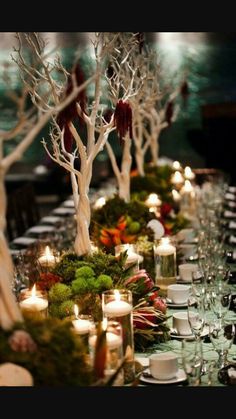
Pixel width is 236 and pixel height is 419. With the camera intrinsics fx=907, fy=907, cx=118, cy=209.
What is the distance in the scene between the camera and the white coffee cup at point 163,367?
351 cm

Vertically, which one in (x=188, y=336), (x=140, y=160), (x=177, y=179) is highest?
(x=140, y=160)

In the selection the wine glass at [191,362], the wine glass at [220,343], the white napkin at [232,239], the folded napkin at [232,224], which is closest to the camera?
the wine glass at [191,362]

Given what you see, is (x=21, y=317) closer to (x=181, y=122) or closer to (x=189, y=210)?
(x=189, y=210)

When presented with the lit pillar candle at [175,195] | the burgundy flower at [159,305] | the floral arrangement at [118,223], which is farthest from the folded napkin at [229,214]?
the burgundy flower at [159,305]

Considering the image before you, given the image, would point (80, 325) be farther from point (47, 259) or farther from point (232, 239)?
point (232, 239)

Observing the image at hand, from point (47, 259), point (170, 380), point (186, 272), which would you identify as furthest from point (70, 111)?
point (186, 272)

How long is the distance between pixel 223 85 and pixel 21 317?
1247 centimetres

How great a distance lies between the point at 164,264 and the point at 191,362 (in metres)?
1.97

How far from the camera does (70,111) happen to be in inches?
162

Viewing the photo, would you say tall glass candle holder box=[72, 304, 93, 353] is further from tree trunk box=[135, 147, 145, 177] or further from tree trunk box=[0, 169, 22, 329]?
tree trunk box=[135, 147, 145, 177]

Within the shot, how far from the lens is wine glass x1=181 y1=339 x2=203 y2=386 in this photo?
10.6ft

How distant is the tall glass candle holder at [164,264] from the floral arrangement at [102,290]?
0.70 m

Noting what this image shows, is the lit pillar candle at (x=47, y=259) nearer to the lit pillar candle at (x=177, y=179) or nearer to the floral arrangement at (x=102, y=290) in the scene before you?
the floral arrangement at (x=102, y=290)

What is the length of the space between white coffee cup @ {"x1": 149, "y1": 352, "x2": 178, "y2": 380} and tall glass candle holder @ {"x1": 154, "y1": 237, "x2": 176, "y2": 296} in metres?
1.70
